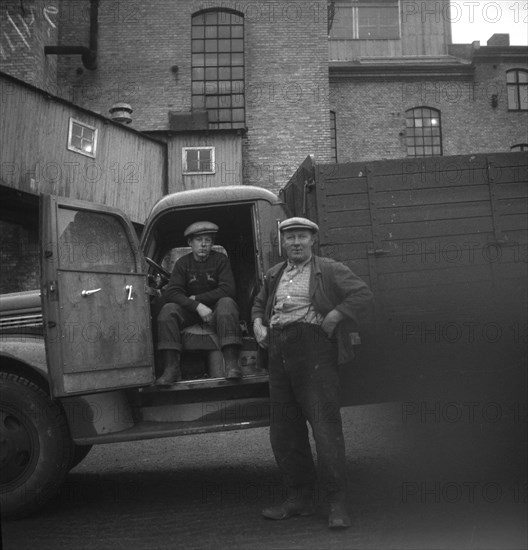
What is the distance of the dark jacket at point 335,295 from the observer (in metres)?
4.18

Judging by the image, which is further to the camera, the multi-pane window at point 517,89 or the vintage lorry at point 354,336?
the multi-pane window at point 517,89

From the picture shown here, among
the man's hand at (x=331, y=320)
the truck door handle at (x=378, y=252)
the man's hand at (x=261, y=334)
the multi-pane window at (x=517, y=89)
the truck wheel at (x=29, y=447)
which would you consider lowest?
the truck wheel at (x=29, y=447)

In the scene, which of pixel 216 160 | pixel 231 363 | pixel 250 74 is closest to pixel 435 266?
pixel 231 363

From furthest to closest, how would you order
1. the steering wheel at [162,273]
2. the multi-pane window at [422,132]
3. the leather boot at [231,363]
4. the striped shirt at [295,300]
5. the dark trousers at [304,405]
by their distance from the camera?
the multi-pane window at [422,132] < the steering wheel at [162,273] < the leather boot at [231,363] < the striped shirt at [295,300] < the dark trousers at [304,405]

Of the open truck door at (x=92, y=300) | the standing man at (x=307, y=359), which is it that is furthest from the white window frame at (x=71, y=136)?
the standing man at (x=307, y=359)

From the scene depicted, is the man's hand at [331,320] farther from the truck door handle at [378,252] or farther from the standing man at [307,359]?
the truck door handle at [378,252]

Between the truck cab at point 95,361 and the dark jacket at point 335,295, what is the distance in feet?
1.46

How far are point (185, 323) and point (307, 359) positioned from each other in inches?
47.9

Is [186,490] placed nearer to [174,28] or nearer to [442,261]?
[442,261]

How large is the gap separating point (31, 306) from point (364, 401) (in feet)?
9.27

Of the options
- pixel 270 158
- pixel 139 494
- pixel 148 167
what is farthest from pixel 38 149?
pixel 139 494

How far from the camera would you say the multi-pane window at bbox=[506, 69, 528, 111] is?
94.7ft

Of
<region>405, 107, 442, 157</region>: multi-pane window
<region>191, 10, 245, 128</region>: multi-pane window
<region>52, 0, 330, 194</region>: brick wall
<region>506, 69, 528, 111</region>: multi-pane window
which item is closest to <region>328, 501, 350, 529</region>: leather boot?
<region>52, 0, 330, 194</region>: brick wall

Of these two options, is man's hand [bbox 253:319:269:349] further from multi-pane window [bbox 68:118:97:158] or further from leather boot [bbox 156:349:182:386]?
multi-pane window [bbox 68:118:97:158]
